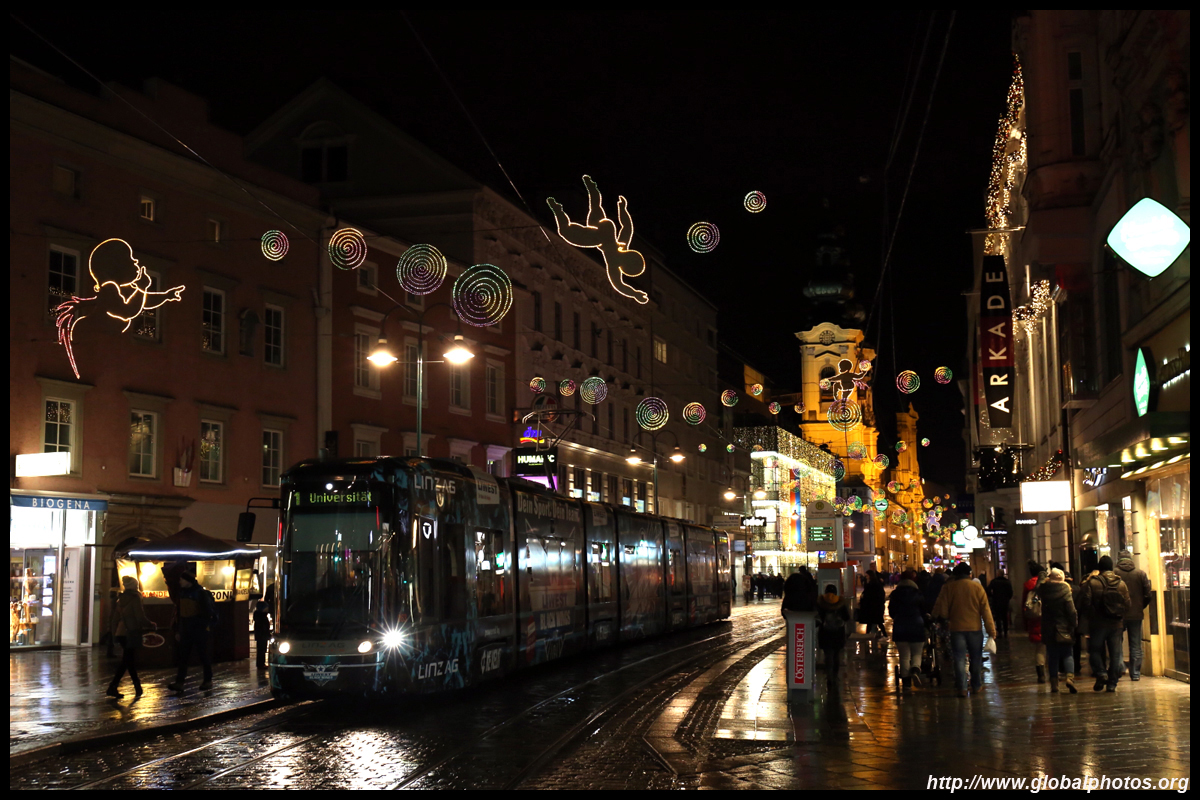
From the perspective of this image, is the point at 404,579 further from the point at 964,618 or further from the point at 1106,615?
the point at 1106,615

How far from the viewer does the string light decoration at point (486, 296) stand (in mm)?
24641

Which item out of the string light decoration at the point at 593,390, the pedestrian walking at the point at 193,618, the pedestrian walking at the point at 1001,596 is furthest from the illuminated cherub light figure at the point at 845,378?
the pedestrian walking at the point at 193,618

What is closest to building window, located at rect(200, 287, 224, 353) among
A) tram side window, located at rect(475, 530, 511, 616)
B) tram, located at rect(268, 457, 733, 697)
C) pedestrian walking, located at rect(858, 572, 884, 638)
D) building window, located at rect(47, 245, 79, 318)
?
building window, located at rect(47, 245, 79, 318)

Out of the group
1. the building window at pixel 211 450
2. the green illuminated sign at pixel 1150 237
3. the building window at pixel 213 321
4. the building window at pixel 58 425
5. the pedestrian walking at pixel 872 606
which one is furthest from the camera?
the building window at pixel 213 321

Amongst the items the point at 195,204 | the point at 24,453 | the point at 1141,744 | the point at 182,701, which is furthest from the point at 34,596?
the point at 1141,744

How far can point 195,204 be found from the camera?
111ft

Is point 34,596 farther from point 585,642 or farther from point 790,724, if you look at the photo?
point 790,724

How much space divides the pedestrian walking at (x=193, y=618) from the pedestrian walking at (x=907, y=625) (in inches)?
403

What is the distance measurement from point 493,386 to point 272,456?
13563 mm

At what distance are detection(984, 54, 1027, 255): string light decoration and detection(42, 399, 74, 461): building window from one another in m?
21.7

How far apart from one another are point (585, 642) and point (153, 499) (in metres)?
12.0

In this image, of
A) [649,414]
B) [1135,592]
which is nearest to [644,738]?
[1135,592]

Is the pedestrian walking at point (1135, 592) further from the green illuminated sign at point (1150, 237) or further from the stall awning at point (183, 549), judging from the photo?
the stall awning at point (183, 549)

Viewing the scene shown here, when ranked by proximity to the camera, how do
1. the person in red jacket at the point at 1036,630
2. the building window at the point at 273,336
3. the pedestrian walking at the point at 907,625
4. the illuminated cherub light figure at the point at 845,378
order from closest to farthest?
1. the pedestrian walking at the point at 907,625
2. the person in red jacket at the point at 1036,630
3. the building window at the point at 273,336
4. the illuminated cherub light figure at the point at 845,378
